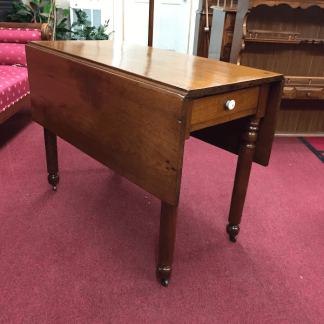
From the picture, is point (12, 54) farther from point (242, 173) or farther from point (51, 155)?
point (242, 173)

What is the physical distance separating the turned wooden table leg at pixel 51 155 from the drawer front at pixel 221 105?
1.04 m

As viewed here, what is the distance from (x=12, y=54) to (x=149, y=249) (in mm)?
2248

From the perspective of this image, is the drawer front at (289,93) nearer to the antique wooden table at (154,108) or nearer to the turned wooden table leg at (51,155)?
the antique wooden table at (154,108)

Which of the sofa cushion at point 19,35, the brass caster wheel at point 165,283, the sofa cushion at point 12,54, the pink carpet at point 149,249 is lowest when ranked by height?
the pink carpet at point 149,249

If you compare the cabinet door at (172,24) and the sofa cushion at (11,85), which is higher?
the cabinet door at (172,24)

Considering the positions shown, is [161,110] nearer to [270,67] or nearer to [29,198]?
[29,198]

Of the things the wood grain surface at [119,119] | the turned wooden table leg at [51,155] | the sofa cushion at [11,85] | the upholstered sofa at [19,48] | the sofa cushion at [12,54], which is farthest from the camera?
the sofa cushion at [12,54]

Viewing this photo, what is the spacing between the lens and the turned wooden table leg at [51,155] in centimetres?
183

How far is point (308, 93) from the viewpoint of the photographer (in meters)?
2.72

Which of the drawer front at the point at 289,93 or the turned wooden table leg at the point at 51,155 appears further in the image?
the drawer front at the point at 289,93

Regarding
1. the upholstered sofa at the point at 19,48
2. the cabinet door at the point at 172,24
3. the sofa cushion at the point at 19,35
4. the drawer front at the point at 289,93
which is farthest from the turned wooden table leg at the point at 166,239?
the cabinet door at the point at 172,24

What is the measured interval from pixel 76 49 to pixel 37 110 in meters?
0.39

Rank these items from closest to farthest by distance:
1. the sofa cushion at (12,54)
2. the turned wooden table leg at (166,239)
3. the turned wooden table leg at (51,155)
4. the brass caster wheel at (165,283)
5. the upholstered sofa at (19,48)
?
1. the turned wooden table leg at (166,239)
2. the brass caster wheel at (165,283)
3. the turned wooden table leg at (51,155)
4. the upholstered sofa at (19,48)
5. the sofa cushion at (12,54)

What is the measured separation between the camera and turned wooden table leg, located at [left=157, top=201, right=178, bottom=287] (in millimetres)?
1177
